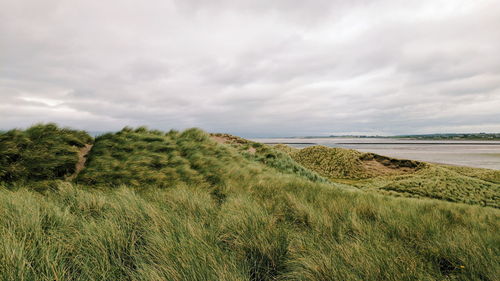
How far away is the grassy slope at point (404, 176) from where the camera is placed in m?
14.7

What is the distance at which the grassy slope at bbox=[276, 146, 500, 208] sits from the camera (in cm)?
1467

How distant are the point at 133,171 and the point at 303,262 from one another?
16.4 feet

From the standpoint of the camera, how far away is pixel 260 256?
2.43 meters

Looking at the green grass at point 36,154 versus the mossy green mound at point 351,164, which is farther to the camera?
the mossy green mound at point 351,164

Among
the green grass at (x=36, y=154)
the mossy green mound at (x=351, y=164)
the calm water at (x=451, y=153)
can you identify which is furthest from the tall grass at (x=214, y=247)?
the calm water at (x=451, y=153)

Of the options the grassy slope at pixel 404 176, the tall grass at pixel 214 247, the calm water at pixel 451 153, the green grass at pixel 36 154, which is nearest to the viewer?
the tall grass at pixel 214 247

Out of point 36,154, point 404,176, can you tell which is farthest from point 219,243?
point 404,176

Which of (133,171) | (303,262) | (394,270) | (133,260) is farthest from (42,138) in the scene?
(394,270)

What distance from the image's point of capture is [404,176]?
747 inches

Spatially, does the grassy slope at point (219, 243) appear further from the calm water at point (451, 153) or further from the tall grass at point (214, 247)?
the calm water at point (451, 153)

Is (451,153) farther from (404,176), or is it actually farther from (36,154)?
(36,154)

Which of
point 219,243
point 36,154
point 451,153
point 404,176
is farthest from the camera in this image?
point 451,153

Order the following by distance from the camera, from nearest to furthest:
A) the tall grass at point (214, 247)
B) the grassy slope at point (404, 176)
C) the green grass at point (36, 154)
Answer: the tall grass at point (214, 247)
the green grass at point (36, 154)
the grassy slope at point (404, 176)

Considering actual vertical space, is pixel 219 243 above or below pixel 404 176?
above
